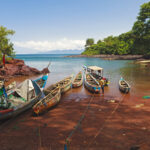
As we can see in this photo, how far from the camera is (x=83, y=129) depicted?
954 centimetres

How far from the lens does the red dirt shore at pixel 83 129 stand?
784 centimetres

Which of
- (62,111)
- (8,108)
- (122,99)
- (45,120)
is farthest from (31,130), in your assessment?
(122,99)

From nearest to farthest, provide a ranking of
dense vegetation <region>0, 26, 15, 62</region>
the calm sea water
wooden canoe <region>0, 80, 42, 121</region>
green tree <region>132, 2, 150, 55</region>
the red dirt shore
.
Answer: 1. the red dirt shore
2. wooden canoe <region>0, 80, 42, 121</region>
3. the calm sea water
4. dense vegetation <region>0, 26, 15, 62</region>
5. green tree <region>132, 2, 150, 55</region>

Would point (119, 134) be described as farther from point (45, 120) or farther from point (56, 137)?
point (45, 120)

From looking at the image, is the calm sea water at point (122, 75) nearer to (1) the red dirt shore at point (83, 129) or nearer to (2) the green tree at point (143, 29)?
(1) the red dirt shore at point (83, 129)

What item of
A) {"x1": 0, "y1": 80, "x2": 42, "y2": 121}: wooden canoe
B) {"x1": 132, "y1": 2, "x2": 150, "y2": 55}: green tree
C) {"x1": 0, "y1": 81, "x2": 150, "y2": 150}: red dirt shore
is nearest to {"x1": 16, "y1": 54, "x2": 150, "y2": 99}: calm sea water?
{"x1": 0, "y1": 81, "x2": 150, "y2": 150}: red dirt shore

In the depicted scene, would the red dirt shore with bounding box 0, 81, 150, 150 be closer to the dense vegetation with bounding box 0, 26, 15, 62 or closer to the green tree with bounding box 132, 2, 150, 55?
the dense vegetation with bounding box 0, 26, 15, 62

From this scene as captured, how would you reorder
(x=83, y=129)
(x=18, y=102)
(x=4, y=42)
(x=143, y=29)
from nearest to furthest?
1. (x=83, y=129)
2. (x=18, y=102)
3. (x=4, y=42)
4. (x=143, y=29)

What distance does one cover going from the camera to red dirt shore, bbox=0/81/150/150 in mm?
7844

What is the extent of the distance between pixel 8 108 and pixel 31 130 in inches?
126

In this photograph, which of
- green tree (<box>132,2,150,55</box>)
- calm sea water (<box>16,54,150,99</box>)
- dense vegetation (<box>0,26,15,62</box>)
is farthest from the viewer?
green tree (<box>132,2,150,55</box>)

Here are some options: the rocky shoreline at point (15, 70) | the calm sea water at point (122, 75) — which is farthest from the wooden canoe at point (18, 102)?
the rocky shoreline at point (15, 70)

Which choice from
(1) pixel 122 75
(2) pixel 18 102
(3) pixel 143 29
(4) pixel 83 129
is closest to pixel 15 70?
(2) pixel 18 102

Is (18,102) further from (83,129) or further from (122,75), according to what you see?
(122,75)
